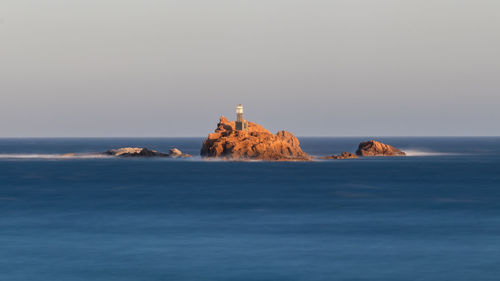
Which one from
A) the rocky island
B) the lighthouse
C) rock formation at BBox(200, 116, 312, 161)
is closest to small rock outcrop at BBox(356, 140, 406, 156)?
the rocky island

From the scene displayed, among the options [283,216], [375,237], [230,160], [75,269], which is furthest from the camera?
[230,160]

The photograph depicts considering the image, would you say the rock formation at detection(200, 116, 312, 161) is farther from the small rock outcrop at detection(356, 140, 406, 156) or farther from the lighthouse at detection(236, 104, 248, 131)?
the small rock outcrop at detection(356, 140, 406, 156)

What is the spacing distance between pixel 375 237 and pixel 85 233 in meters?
18.5

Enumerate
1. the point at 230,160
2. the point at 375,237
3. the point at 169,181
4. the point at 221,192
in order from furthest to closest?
the point at 230,160 → the point at 169,181 → the point at 221,192 → the point at 375,237

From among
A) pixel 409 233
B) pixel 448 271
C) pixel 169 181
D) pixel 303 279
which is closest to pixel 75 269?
pixel 303 279

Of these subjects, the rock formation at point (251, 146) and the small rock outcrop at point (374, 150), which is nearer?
the rock formation at point (251, 146)

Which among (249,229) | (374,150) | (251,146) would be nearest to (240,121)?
(251,146)

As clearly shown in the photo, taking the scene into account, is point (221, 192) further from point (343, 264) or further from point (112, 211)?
point (343, 264)

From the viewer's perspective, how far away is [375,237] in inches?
1505

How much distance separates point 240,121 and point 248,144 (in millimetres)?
7463

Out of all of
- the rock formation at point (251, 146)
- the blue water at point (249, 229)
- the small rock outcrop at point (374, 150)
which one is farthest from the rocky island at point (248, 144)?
the blue water at point (249, 229)

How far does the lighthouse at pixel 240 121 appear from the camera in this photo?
132500 mm

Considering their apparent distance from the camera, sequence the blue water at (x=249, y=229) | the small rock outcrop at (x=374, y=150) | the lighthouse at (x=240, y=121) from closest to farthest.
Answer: the blue water at (x=249, y=229) → the lighthouse at (x=240, y=121) → the small rock outcrop at (x=374, y=150)

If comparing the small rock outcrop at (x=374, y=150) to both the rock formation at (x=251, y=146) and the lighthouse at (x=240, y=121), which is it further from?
the lighthouse at (x=240, y=121)
